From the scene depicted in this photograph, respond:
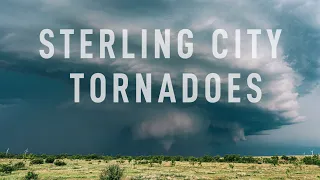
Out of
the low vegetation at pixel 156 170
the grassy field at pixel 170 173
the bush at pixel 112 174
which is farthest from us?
the grassy field at pixel 170 173

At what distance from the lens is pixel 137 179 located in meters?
50.2

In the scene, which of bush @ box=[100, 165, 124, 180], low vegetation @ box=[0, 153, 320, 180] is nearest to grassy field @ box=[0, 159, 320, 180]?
low vegetation @ box=[0, 153, 320, 180]

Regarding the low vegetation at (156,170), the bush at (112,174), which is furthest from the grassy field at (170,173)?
the bush at (112,174)

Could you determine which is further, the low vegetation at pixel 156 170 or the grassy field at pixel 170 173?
the grassy field at pixel 170 173

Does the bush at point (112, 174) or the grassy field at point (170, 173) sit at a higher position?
the bush at point (112, 174)

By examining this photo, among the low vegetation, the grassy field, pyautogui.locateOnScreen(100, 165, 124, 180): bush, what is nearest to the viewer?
pyautogui.locateOnScreen(100, 165, 124, 180): bush

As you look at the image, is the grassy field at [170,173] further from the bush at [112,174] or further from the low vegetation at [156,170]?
the bush at [112,174]

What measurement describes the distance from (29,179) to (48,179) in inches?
110

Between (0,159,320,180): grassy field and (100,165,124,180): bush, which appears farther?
(0,159,320,180): grassy field

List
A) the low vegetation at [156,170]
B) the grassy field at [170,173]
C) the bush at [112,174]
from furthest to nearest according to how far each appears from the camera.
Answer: the grassy field at [170,173], the low vegetation at [156,170], the bush at [112,174]

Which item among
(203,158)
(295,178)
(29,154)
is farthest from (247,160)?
(29,154)

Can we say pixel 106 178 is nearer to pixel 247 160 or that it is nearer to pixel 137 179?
pixel 137 179

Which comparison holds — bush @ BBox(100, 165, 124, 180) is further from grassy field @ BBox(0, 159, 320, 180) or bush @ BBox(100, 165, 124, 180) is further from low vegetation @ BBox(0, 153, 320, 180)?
grassy field @ BBox(0, 159, 320, 180)

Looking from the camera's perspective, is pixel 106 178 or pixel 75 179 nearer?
pixel 106 178
